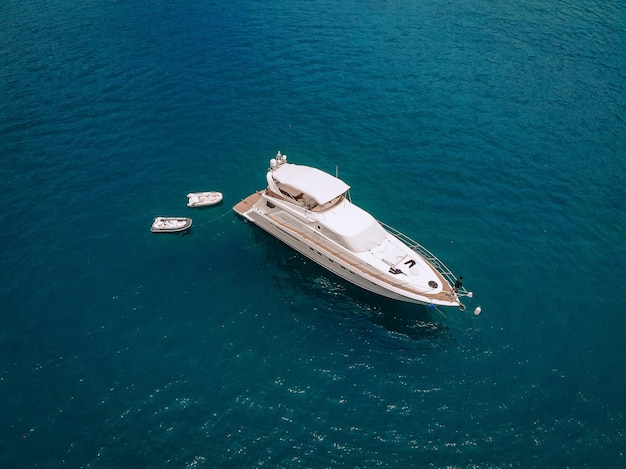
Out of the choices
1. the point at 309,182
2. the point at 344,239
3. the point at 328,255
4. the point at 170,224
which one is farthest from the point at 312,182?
the point at 170,224

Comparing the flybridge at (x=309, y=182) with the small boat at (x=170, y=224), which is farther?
the small boat at (x=170, y=224)

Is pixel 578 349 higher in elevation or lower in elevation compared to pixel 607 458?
higher

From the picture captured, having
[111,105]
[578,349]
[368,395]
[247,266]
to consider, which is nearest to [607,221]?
[578,349]

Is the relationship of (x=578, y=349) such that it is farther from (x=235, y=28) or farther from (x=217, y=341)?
(x=235, y=28)

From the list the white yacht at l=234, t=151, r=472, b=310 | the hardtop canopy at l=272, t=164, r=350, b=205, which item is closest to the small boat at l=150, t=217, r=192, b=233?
the white yacht at l=234, t=151, r=472, b=310

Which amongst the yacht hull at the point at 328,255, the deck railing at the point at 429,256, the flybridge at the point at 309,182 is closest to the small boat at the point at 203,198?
the yacht hull at the point at 328,255

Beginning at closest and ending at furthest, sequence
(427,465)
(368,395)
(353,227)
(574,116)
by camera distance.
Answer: (427,465), (368,395), (353,227), (574,116)

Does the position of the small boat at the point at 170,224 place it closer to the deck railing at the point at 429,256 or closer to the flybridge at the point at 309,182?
the flybridge at the point at 309,182
